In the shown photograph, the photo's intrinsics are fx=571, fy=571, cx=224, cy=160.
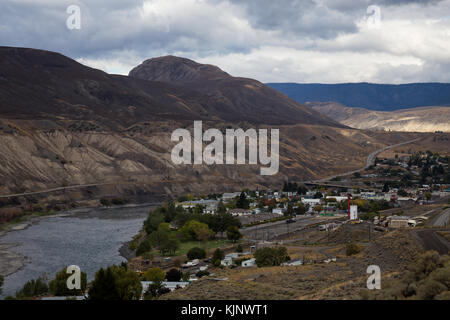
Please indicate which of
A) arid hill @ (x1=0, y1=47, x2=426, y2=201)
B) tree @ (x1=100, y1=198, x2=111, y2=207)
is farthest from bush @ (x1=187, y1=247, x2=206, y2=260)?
arid hill @ (x1=0, y1=47, x2=426, y2=201)

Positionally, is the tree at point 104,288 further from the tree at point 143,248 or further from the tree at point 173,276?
the tree at point 143,248

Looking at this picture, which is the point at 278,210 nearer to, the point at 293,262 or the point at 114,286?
the point at 293,262

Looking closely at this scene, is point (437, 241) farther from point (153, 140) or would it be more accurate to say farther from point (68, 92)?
point (68, 92)

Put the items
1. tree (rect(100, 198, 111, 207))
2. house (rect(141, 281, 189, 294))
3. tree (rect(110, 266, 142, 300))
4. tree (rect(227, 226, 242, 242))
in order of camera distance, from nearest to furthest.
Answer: tree (rect(110, 266, 142, 300)) < house (rect(141, 281, 189, 294)) < tree (rect(227, 226, 242, 242)) < tree (rect(100, 198, 111, 207))

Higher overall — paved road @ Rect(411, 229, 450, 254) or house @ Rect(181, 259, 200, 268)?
paved road @ Rect(411, 229, 450, 254)

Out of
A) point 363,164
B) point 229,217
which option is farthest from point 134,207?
point 363,164

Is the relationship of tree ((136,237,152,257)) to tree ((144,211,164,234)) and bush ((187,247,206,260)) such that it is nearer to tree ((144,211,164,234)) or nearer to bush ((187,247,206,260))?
bush ((187,247,206,260))
